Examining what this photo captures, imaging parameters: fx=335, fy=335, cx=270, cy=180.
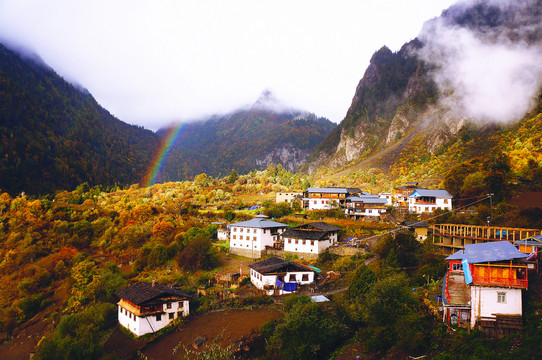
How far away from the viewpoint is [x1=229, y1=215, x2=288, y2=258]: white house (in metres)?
39.2

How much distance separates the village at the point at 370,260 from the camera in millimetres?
14453

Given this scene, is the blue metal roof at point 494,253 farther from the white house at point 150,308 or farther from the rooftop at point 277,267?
the white house at point 150,308

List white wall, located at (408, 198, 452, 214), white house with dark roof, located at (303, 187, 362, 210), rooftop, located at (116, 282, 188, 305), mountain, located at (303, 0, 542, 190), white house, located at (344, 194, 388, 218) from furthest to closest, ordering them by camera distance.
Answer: mountain, located at (303, 0, 542, 190)
white house with dark roof, located at (303, 187, 362, 210)
white house, located at (344, 194, 388, 218)
white wall, located at (408, 198, 452, 214)
rooftop, located at (116, 282, 188, 305)

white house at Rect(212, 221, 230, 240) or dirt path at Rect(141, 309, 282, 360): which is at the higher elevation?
white house at Rect(212, 221, 230, 240)

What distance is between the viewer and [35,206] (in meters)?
65.8

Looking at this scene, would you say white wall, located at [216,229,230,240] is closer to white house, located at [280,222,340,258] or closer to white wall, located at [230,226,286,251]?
white wall, located at [230,226,286,251]

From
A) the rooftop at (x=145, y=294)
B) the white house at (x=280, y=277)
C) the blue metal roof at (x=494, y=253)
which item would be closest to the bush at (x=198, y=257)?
the white house at (x=280, y=277)

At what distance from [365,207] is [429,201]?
9.08 meters

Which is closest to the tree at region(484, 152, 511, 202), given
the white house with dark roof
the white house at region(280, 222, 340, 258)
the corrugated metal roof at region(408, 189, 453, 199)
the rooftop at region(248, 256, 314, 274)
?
the corrugated metal roof at region(408, 189, 453, 199)

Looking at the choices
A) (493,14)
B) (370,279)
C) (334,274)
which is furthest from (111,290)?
(493,14)

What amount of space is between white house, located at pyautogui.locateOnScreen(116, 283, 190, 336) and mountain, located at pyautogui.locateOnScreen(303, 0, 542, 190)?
191ft

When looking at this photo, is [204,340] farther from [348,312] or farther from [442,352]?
[442,352]

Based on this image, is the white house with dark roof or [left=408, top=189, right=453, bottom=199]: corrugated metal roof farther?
the white house with dark roof

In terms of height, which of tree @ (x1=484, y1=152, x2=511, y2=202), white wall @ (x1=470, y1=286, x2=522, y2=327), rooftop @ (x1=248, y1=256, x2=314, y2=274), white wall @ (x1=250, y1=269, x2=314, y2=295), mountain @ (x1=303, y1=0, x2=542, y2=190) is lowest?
white wall @ (x1=250, y1=269, x2=314, y2=295)
